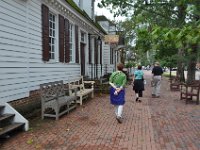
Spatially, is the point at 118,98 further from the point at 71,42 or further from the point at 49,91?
the point at 71,42

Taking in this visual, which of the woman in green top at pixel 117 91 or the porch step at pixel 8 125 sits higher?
the woman in green top at pixel 117 91

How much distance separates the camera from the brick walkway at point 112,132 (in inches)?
281

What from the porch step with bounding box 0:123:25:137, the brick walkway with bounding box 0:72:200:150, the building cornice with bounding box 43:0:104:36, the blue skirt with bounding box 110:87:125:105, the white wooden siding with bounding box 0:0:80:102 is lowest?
the brick walkway with bounding box 0:72:200:150

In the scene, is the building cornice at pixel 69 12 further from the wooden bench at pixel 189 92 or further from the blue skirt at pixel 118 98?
the wooden bench at pixel 189 92

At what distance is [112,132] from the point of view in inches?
332

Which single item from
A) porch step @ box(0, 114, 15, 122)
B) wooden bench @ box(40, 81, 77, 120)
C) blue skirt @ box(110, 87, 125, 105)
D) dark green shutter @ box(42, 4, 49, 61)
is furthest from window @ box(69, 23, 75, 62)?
porch step @ box(0, 114, 15, 122)

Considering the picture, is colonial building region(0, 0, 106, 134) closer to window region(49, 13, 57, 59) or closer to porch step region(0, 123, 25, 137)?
window region(49, 13, 57, 59)

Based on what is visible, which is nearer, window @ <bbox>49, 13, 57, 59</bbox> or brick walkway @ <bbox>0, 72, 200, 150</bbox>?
brick walkway @ <bbox>0, 72, 200, 150</bbox>

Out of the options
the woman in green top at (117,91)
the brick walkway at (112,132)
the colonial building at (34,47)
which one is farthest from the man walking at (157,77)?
the woman in green top at (117,91)

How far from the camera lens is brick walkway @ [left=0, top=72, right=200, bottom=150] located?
7.14 metres

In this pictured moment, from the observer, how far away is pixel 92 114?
1123 cm

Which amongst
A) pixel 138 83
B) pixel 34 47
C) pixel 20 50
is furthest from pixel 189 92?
pixel 20 50

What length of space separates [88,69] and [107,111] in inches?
348

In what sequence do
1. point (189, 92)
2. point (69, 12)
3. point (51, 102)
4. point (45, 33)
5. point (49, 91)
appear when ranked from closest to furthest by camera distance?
point (51, 102) < point (49, 91) < point (45, 33) < point (69, 12) < point (189, 92)
